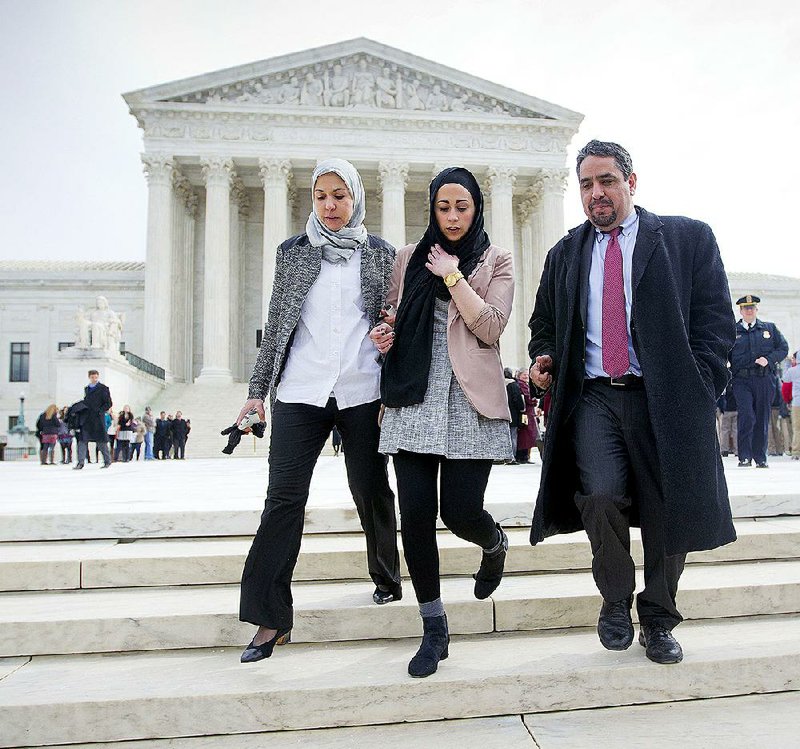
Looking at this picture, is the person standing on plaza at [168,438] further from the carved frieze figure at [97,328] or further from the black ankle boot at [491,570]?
the black ankle boot at [491,570]

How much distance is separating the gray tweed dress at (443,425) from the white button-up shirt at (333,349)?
25 centimetres

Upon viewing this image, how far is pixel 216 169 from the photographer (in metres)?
32.0

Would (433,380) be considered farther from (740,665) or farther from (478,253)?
(740,665)

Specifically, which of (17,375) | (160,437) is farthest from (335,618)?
(17,375)

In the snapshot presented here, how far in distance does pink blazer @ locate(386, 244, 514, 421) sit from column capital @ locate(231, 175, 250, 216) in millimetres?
32328

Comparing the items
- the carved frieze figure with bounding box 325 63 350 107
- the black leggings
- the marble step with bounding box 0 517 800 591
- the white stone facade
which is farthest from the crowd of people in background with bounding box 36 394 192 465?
the white stone facade

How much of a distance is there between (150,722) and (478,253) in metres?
2.34

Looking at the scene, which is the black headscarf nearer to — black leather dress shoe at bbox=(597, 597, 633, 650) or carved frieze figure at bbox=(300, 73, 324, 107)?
black leather dress shoe at bbox=(597, 597, 633, 650)

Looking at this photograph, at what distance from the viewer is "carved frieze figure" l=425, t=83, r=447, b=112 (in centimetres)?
3400

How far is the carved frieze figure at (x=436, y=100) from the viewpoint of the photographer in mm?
34000

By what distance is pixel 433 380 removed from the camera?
3.16 meters

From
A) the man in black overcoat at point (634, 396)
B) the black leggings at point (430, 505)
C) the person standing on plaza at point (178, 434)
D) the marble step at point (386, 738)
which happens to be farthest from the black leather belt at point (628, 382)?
the person standing on plaza at point (178, 434)

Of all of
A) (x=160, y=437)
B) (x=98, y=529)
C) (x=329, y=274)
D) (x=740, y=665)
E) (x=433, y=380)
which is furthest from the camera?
(x=160, y=437)

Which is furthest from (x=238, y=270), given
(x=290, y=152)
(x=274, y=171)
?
(x=290, y=152)
